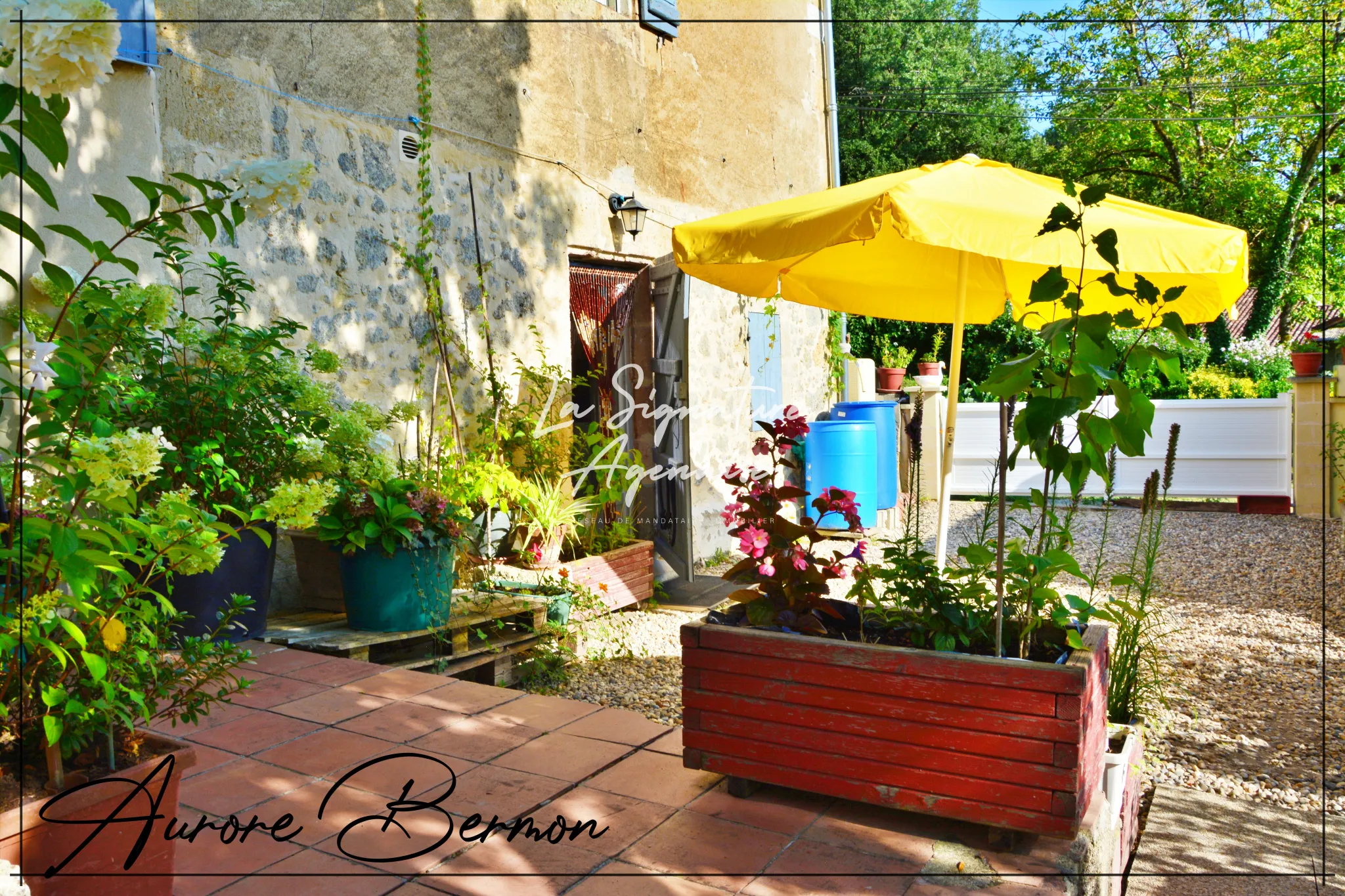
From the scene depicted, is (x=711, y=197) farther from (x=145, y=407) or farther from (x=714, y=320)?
(x=145, y=407)

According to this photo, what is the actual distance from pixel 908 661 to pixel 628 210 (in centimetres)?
493

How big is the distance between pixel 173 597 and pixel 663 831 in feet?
7.12

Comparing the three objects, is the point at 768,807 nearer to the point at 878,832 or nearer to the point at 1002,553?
the point at 878,832

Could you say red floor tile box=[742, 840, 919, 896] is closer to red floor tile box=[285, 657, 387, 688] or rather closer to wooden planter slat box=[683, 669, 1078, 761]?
wooden planter slat box=[683, 669, 1078, 761]

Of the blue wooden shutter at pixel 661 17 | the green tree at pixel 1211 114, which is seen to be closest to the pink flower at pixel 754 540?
the blue wooden shutter at pixel 661 17

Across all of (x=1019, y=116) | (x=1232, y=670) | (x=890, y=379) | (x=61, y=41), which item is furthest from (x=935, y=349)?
(x=61, y=41)

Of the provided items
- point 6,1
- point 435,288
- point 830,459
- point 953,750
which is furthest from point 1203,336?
point 6,1

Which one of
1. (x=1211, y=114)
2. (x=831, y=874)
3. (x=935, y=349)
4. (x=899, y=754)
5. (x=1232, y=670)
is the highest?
(x=1211, y=114)

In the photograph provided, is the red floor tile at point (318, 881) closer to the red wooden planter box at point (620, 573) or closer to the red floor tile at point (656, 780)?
the red floor tile at point (656, 780)

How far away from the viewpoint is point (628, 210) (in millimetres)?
6652

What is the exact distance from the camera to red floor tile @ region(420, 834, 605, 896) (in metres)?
2.08

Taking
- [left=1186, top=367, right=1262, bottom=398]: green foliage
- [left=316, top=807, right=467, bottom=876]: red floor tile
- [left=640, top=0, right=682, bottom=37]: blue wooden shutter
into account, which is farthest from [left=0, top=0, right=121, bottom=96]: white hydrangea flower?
[left=1186, top=367, right=1262, bottom=398]: green foliage

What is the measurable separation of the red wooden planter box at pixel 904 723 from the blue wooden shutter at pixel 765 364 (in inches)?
227

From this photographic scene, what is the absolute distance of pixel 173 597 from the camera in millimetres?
3520
